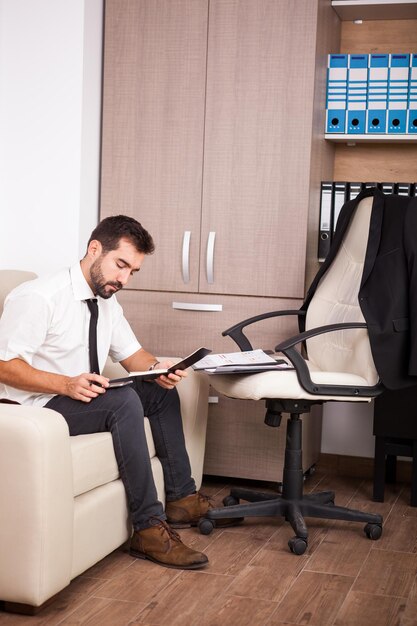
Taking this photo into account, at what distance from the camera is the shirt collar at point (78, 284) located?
2852 mm

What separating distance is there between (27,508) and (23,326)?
622mm

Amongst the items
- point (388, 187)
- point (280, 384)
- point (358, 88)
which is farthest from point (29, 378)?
point (358, 88)

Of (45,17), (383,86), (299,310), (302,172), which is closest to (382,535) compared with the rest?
(299,310)

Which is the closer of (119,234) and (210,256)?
(119,234)

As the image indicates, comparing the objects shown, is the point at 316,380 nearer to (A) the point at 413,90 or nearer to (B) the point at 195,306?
(B) the point at 195,306

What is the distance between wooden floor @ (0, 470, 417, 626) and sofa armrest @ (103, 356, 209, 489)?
315 millimetres

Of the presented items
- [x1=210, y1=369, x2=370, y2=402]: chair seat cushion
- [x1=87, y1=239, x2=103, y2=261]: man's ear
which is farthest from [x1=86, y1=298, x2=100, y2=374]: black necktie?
[x1=210, y1=369, x2=370, y2=402]: chair seat cushion

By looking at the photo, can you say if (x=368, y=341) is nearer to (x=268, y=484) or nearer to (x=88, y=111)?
(x=268, y=484)

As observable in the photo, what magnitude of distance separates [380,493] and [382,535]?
0.49 metres

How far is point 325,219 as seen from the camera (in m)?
3.82

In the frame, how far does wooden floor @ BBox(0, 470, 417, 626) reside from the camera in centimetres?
234

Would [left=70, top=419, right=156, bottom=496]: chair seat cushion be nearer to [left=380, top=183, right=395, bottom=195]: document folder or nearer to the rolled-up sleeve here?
the rolled-up sleeve

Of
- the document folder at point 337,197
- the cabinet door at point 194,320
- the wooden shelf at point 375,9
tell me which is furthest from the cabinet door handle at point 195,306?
the wooden shelf at point 375,9

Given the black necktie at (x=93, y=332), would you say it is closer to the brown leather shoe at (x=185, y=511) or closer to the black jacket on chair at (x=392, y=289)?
the brown leather shoe at (x=185, y=511)
